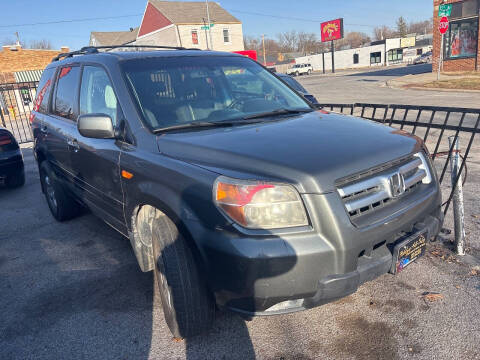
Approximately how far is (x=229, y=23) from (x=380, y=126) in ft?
160

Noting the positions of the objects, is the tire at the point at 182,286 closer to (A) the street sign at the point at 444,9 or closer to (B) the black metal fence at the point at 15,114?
(B) the black metal fence at the point at 15,114

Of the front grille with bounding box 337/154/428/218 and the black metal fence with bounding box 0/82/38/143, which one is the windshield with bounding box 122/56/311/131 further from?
the black metal fence with bounding box 0/82/38/143

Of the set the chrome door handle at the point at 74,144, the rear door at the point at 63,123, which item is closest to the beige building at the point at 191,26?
the rear door at the point at 63,123

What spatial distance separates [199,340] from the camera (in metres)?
2.62

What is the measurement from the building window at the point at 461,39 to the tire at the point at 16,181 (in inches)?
1101

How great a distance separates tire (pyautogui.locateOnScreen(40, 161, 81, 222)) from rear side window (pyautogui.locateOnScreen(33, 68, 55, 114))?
2.33ft

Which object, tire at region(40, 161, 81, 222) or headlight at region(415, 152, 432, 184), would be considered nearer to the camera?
Answer: headlight at region(415, 152, 432, 184)

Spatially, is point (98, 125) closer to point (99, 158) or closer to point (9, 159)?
point (99, 158)

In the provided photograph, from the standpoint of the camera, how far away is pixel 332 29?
59.6 m

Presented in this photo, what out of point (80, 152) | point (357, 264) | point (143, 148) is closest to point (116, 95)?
point (143, 148)

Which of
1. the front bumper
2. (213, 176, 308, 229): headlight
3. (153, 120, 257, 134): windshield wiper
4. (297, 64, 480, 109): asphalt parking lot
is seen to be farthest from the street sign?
(213, 176, 308, 229): headlight

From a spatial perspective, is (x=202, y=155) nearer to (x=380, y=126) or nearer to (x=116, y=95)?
(x=116, y=95)

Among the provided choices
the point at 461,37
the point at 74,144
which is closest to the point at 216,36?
the point at 461,37

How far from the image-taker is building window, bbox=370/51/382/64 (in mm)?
64188
